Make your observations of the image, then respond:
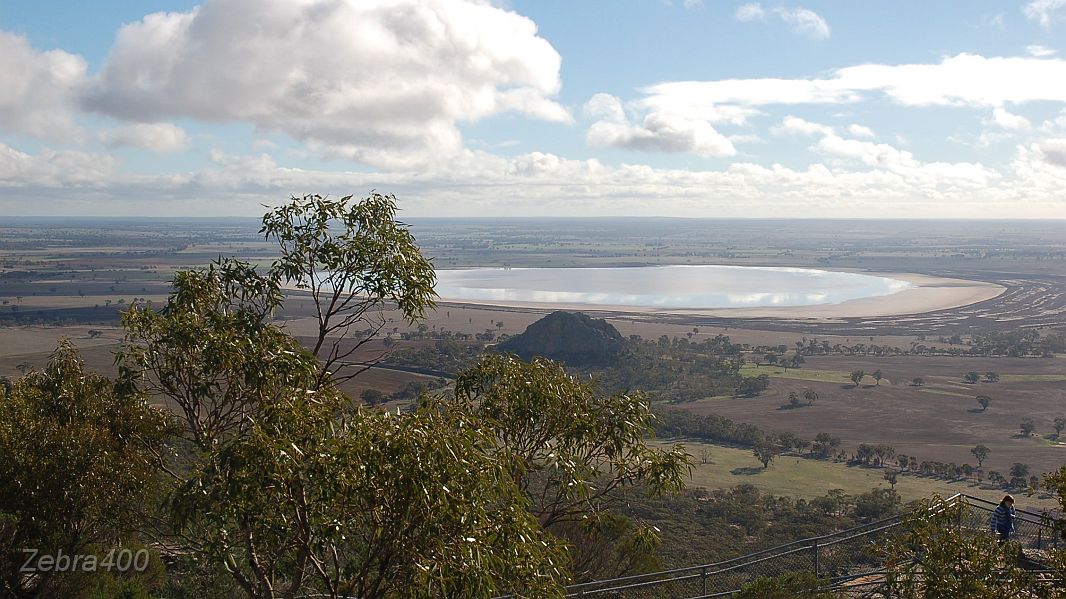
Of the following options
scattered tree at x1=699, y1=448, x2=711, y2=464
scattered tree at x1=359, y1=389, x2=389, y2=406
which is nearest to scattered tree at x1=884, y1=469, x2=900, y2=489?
scattered tree at x1=699, y1=448, x2=711, y2=464

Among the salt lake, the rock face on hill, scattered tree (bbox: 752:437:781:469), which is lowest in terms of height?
scattered tree (bbox: 752:437:781:469)

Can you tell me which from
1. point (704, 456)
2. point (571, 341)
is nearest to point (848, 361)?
point (571, 341)

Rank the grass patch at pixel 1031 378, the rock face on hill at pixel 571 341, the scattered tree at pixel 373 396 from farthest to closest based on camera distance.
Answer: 1. the rock face on hill at pixel 571 341
2. the grass patch at pixel 1031 378
3. the scattered tree at pixel 373 396

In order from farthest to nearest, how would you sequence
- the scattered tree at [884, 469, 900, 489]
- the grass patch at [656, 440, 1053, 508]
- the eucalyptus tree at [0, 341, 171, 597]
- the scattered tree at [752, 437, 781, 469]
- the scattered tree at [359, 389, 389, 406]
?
the scattered tree at [359, 389, 389, 406], the scattered tree at [752, 437, 781, 469], the scattered tree at [884, 469, 900, 489], the grass patch at [656, 440, 1053, 508], the eucalyptus tree at [0, 341, 171, 597]

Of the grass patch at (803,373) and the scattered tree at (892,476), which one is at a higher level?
the grass patch at (803,373)

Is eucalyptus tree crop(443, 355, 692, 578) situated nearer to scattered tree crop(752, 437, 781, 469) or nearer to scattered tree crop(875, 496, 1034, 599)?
scattered tree crop(875, 496, 1034, 599)

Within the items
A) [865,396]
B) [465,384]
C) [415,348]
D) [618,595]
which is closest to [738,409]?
[865,396]

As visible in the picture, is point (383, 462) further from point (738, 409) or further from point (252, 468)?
point (738, 409)

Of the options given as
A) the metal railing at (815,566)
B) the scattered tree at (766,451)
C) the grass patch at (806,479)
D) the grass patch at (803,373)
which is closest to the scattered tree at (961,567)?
the metal railing at (815,566)

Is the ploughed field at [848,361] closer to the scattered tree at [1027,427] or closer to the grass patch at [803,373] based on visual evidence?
the grass patch at [803,373]
